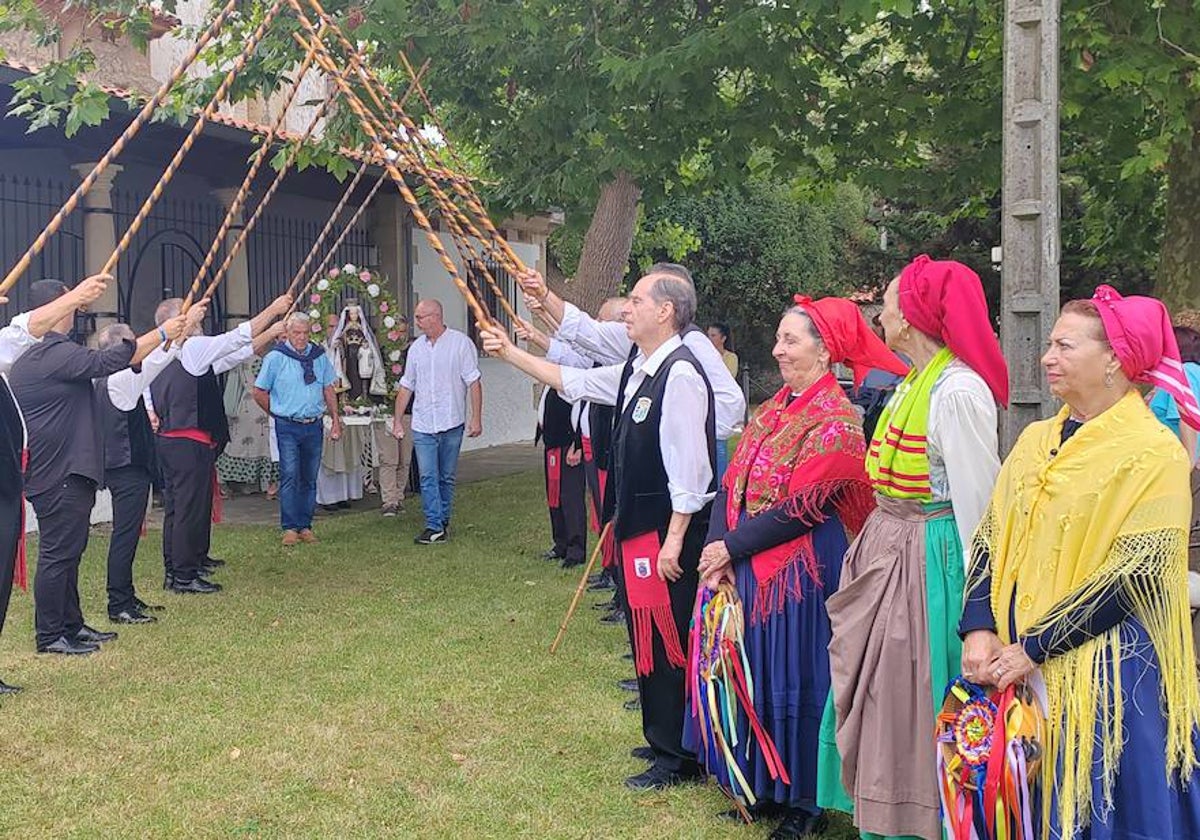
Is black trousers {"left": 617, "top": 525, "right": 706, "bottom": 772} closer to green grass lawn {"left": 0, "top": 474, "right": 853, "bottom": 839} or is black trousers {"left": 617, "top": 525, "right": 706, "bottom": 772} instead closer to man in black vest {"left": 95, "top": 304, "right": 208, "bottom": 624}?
green grass lawn {"left": 0, "top": 474, "right": 853, "bottom": 839}

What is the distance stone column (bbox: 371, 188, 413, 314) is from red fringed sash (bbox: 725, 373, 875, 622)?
10.9 meters

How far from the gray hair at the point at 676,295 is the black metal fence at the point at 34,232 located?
7.40m

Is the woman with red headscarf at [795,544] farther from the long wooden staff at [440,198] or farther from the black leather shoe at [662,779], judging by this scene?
the long wooden staff at [440,198]

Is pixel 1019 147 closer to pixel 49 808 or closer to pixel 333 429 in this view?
pixel 49 808

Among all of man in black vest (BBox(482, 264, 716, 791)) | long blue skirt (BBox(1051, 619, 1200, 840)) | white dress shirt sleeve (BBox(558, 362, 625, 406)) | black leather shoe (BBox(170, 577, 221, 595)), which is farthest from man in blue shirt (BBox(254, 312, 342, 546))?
long blue skirt (BBox(1051, 619, 1200, 840))

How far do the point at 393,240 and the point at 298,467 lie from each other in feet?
19.3

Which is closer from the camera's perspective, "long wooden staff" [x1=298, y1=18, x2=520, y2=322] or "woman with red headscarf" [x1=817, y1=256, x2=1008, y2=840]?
"woman with red headscarf" [x1=817, y1=256, x2=1008, y2=840]

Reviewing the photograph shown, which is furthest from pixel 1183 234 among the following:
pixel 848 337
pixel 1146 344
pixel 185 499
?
pixel 185 499

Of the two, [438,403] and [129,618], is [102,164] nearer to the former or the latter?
[129,618]

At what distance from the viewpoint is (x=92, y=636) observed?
6.18 meters

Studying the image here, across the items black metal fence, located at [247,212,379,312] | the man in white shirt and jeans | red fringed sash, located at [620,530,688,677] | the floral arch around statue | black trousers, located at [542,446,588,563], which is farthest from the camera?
black metal fence, located at [247,212,379,312]

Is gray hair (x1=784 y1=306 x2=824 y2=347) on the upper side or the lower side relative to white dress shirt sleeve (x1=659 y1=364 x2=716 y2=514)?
upper

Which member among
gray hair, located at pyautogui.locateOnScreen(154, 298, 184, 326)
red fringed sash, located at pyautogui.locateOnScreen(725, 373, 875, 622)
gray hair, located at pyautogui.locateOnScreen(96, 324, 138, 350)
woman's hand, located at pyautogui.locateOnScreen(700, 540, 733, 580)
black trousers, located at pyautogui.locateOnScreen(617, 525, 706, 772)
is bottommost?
black trousers, located at pyautogui.locateOnScreen(617, 525, 706, 772)

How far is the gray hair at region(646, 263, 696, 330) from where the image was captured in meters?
4.15
